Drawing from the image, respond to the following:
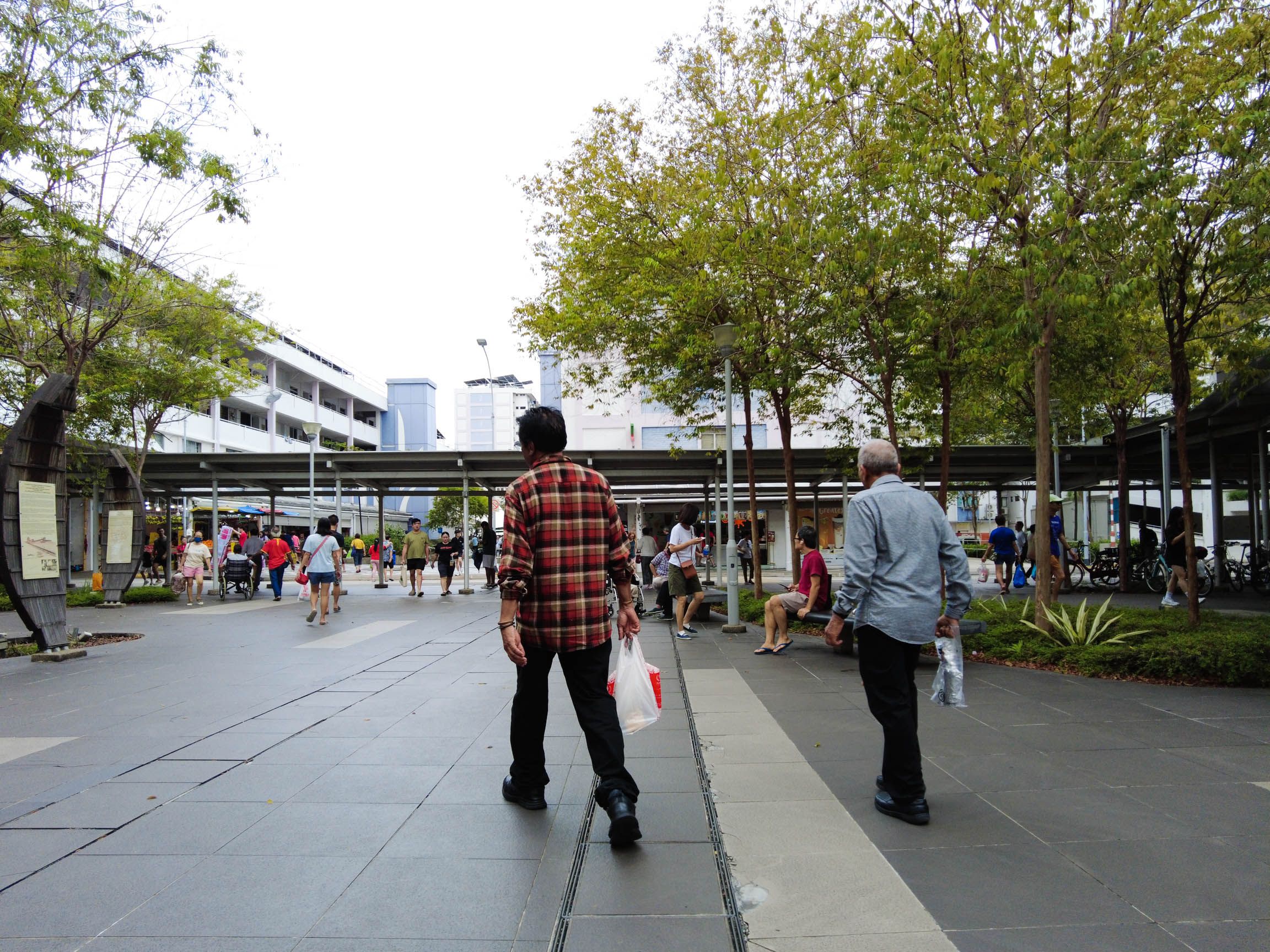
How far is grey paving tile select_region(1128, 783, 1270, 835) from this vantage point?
12.5 feet

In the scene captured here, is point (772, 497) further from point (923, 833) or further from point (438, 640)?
point (923, 833)

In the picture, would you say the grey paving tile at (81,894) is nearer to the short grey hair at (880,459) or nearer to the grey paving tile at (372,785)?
the grey paving tile at (372,785)

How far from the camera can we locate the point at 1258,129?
739cm

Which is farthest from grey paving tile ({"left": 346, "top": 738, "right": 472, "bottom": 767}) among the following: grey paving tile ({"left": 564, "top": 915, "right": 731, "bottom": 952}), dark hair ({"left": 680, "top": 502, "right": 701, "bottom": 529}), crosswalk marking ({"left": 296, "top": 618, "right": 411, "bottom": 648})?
dark hair ({"left": 680, "top": 502, "right": 701, "bottom": 529})

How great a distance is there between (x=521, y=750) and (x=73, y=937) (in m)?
1.89

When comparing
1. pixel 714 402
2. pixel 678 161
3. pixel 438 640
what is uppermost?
pixel 678 161

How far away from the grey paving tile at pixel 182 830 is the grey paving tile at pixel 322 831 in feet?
0.27

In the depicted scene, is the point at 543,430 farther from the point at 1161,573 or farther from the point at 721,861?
the point at 1161,573

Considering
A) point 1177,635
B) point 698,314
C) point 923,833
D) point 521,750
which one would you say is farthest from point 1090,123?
point 521,750

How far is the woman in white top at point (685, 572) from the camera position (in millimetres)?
12000

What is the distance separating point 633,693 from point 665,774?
1073 mm

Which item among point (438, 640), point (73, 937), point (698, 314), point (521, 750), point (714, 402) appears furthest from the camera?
point (714, 402)

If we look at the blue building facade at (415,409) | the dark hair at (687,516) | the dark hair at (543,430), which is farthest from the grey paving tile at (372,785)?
the blue building facade at (415,409)

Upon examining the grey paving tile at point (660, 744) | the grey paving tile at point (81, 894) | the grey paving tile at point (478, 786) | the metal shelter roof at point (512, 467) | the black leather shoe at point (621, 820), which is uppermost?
the metal shelter roof at point (512, 467)
